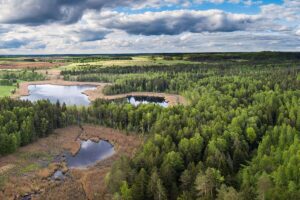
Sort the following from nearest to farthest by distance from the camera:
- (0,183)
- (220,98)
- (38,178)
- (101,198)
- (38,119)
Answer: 1. (101,198)
2. (0,183)
3. (38,178)
4. (38,119)
5. (220,98)

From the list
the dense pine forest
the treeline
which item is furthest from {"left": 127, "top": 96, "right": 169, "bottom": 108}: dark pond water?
the treeline

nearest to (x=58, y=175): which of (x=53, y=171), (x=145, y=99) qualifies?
(x=53, y=171)

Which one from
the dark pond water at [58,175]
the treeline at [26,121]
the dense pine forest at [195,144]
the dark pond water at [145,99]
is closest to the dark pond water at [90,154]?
the dark pond water at [58,175]

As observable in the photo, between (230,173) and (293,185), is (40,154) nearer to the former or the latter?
(230,173)

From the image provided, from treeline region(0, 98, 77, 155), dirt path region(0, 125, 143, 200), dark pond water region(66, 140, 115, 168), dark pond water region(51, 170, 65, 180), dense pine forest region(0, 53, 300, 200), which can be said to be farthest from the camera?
treeline region(0, 98, 77, 155)

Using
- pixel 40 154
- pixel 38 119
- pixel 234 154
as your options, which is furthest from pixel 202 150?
pixel 38 119

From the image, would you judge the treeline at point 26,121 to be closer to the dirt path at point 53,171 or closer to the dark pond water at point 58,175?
the dirt path at point 53,171

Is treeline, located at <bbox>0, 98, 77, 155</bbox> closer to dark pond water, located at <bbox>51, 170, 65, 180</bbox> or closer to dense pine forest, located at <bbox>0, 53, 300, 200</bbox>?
dense pine forest, located at <bbox>0, 53, 300, 200</bbox>
